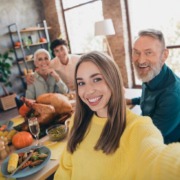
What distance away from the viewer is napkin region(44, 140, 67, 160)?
1166 millimetres

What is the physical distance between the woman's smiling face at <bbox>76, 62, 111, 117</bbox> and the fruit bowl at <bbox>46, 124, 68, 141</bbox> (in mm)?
445

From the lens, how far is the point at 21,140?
4.28ft

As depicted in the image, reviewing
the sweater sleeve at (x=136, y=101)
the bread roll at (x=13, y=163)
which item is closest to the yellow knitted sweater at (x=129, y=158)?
the bread roll at (x=13, y=163)

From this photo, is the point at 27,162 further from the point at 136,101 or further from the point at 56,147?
the point at 136,101

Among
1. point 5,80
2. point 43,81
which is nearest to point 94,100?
point 43,81

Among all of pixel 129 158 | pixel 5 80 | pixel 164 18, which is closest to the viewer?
pixel 129 158

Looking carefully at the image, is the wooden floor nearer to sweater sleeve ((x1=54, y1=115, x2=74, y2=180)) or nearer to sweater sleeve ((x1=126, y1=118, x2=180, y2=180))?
sweater sleeve ((x1=54, y1=115, x2=74, y2=180))

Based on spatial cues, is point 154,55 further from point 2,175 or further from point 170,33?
point 170,33

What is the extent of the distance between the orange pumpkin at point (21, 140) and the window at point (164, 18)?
3.33 metres

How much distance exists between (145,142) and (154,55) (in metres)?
1.04

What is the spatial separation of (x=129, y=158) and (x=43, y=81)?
1.99 meters

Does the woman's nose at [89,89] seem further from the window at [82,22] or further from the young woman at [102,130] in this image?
the window at [82,22]

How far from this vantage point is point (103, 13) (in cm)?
430

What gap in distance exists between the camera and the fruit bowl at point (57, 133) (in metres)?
1.31
